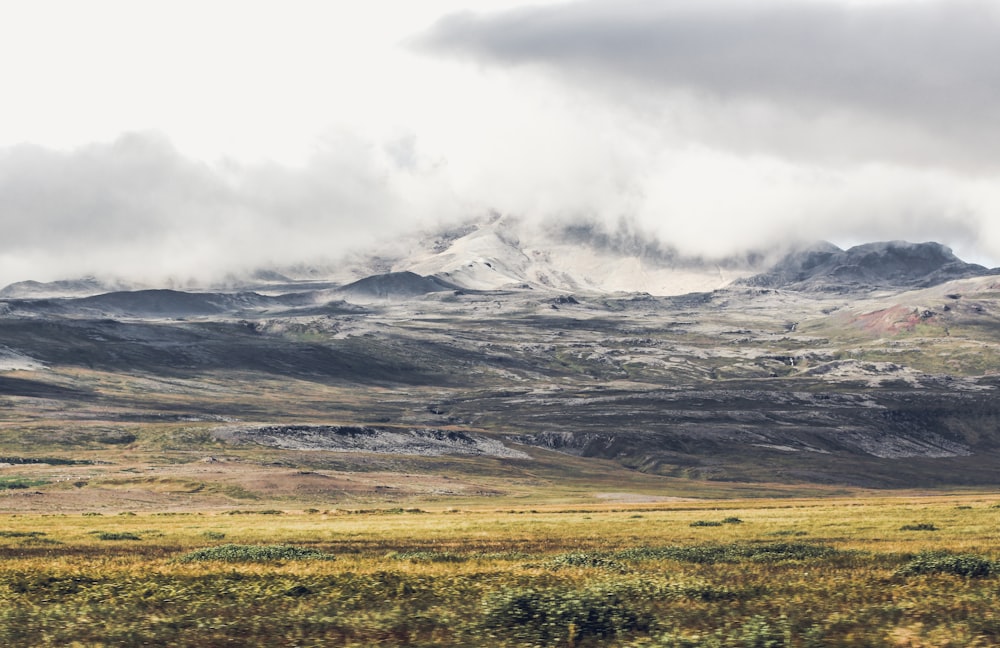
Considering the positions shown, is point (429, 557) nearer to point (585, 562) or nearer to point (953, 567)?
point (585, 562)

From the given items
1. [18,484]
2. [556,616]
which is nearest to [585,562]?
[556,616]

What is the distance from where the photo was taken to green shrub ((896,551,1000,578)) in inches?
1245

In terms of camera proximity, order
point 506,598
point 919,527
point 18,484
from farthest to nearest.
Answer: point 18,484, point 919,527, point 506,598

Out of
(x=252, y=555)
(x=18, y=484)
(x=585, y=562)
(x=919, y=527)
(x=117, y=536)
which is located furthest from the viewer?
(x=18, y=484)

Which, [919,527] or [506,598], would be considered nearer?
[506,598]

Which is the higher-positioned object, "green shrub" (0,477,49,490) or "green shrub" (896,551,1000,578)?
"green shrub" (896,551,1000,578)

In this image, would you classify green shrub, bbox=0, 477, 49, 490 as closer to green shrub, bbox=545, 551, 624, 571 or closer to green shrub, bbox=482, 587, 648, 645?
green shrub, bbox=545, 551, 624, 571

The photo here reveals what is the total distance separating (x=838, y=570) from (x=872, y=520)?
48.3 meters

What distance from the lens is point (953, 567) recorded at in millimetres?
32156

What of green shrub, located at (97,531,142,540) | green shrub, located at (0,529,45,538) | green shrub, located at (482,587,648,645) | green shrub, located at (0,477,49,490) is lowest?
green shrub, located at (0,477,49,490)

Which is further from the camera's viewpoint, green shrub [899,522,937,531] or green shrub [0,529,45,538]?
green shrub [0,529,45,538]

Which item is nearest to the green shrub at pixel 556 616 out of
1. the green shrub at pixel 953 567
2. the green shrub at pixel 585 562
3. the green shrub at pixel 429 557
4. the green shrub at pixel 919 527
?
the green shrub at pixel 585 562

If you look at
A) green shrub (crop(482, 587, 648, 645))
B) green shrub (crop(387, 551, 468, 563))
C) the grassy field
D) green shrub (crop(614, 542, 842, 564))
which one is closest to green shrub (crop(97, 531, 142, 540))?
the grassy field

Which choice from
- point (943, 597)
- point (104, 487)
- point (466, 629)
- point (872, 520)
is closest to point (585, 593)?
point (466, 629)
